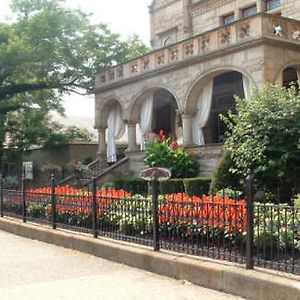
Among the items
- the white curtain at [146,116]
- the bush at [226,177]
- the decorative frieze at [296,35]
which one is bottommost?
the bush at [226,177]

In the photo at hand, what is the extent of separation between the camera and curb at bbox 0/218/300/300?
243 inches

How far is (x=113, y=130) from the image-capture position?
1095 inches

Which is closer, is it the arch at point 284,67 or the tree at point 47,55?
the arch at point 284,67

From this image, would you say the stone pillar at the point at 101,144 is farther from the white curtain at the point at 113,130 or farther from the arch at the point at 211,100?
the arch at the point at 211,100

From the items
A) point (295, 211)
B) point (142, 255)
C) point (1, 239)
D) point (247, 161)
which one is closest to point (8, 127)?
point (1, 239)

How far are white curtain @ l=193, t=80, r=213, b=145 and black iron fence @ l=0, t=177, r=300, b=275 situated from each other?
10.9m

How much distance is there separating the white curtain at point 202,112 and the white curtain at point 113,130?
19.6ft

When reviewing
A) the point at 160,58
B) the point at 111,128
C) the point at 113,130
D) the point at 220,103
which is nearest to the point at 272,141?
the point at 160,58

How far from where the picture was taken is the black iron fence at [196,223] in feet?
22.3

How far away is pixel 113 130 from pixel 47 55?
5.19 meters

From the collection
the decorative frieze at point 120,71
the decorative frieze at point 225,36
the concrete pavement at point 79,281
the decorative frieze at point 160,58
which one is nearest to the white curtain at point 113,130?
the decorative frieze at point 120,71

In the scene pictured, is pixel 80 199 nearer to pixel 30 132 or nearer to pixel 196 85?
pixel 196 85

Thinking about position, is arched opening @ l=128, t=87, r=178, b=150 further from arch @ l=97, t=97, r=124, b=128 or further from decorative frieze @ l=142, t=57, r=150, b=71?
arch @ l=97, t=97, r=124, b=128

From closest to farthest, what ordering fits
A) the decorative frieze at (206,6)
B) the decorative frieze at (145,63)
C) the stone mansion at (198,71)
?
1. the stone mansion at (198,71)
2. the decorative frieze at (145,63)
3. the decorative frieze at (206,6)
